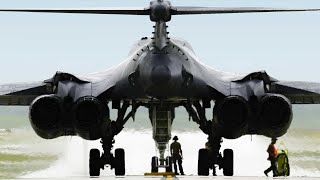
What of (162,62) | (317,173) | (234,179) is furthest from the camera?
(317,173)

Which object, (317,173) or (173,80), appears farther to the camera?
(317,173)

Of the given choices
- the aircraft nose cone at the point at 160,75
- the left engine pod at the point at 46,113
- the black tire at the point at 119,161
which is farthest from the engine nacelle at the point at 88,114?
the aircraft nose cone at the point at 160,75

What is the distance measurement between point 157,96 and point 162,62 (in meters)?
0.86

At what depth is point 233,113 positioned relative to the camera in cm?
1877

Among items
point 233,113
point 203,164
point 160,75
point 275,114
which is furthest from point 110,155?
point 160,75

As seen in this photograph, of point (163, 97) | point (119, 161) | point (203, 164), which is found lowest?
point (203, 164)

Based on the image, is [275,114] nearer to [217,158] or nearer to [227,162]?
[227,162]

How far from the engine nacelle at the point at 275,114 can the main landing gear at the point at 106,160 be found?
3.40 metres

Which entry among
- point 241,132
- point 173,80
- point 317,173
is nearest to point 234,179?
point 173,80

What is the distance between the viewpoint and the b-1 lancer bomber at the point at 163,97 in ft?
55.7

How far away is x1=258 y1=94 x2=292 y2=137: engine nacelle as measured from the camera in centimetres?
1859

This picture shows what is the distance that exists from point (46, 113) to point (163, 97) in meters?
2.83

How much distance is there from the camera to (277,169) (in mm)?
21344

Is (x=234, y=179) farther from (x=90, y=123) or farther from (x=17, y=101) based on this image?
(x=17, y=101)
